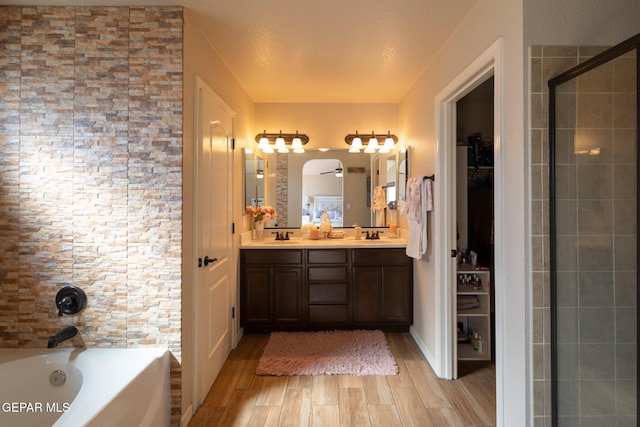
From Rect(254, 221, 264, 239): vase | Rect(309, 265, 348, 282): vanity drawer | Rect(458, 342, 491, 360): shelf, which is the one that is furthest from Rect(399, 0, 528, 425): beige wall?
Rect(254, 221, 264, 239): vase

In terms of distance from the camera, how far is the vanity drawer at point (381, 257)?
3086 millimetres

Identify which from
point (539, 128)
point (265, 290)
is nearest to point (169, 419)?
point (265, 290)

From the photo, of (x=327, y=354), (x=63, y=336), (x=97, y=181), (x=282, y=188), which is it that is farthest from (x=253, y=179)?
(x=63, y=336)

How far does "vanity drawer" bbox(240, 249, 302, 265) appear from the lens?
306cm

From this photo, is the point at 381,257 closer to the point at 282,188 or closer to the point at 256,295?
the point at 256,295

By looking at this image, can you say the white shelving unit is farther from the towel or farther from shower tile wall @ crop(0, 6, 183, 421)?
shower tile wall @ crop(0, 6, 183, 421)

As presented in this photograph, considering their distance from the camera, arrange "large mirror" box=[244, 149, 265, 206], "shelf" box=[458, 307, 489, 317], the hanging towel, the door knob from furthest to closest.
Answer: the hanging towel < "large mirror" box=[244, 149, 265, 206] < "shelf" box=[458, 307, 489, 317] < the door knob

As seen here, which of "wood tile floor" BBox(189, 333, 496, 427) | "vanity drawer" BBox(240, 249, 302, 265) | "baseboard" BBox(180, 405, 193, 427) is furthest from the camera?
"vanity drawer" BBox(240, 249, 302, 265)

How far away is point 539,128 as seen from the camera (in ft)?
4.50

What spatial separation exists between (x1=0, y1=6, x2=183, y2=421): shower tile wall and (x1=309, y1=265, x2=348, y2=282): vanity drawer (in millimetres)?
1508

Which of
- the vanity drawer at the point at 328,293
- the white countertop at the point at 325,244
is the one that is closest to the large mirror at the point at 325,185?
the white countertop at the point at 325,244

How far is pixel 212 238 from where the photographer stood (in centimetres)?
225

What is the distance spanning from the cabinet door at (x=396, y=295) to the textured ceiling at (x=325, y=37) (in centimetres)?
188

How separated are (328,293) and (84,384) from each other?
202 cm
